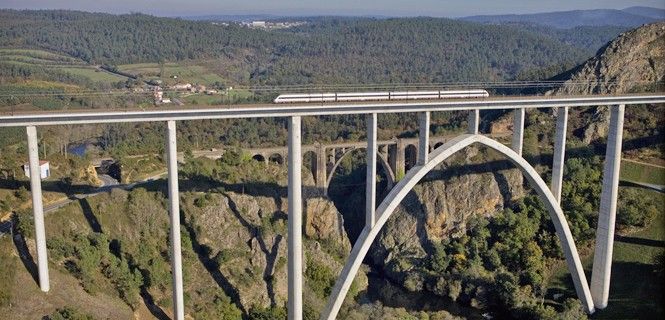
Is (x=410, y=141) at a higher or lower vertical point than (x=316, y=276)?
higher

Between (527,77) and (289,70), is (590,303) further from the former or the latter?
(289,70)

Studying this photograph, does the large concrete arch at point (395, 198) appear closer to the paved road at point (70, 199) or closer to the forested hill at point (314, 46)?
the paved road at point (70, 199)

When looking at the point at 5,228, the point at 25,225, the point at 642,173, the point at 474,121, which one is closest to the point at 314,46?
the point at 642,173

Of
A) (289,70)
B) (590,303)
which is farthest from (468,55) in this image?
(590,303)

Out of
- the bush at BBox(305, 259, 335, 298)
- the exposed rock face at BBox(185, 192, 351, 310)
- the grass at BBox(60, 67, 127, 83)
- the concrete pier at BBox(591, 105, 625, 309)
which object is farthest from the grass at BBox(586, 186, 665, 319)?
the grass at BBox(60, 67, 127, 83)

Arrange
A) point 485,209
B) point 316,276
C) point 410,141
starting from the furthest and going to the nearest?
point 410,141
point 485,209
point 316,276

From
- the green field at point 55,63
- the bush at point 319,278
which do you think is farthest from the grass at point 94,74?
the bush at point 319,278
